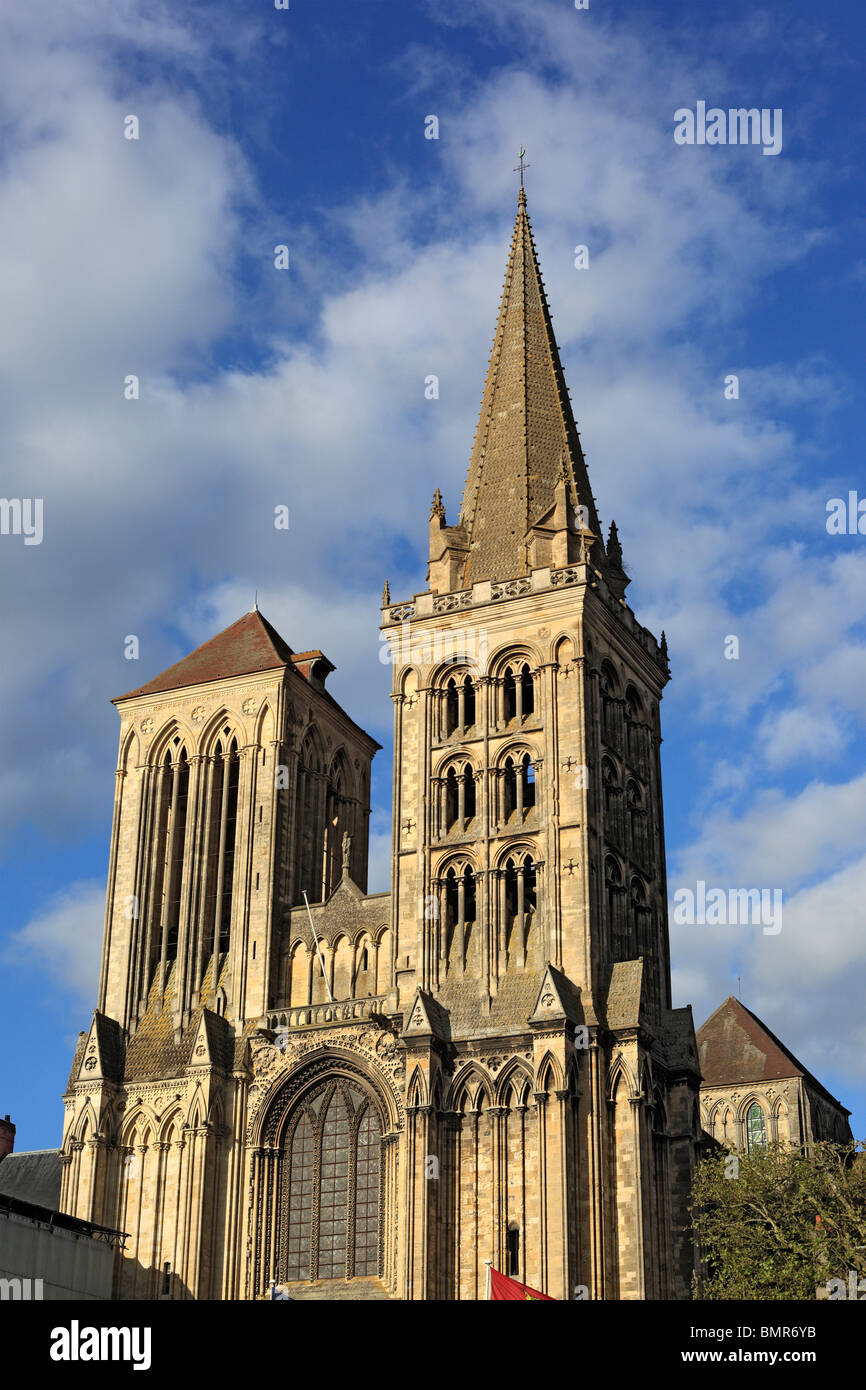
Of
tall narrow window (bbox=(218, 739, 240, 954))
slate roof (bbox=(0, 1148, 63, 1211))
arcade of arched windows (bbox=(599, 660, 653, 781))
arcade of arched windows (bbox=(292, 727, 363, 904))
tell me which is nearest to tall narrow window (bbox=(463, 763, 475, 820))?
arcade of arched windows (bbox=(599, 660, 653, 781))

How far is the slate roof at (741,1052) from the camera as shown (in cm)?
7119

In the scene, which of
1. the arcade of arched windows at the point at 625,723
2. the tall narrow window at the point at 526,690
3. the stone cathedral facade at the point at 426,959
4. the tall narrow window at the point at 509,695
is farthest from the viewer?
the arcade of arched windows at the point at 625,723

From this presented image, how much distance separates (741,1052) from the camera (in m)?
72.7

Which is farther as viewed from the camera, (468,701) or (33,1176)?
(33,1176)

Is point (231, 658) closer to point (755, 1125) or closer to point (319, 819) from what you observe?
point (319, 819)

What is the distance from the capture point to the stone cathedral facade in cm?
4447

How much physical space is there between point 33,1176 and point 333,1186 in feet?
56.9

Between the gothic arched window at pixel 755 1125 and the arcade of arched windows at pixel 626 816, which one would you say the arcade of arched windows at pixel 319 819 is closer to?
the arcade of arched windows at pixel 626 816

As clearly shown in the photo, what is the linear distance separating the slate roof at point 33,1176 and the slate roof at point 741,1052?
94.3 ft

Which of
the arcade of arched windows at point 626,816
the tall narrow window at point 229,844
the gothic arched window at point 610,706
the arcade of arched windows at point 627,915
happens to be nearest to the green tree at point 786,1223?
the arcade of arched windows at point 627,915

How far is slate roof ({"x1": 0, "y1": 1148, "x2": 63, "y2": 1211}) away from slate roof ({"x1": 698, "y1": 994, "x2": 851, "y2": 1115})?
1132 inches

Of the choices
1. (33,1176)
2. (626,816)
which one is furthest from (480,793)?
(33,1176)
